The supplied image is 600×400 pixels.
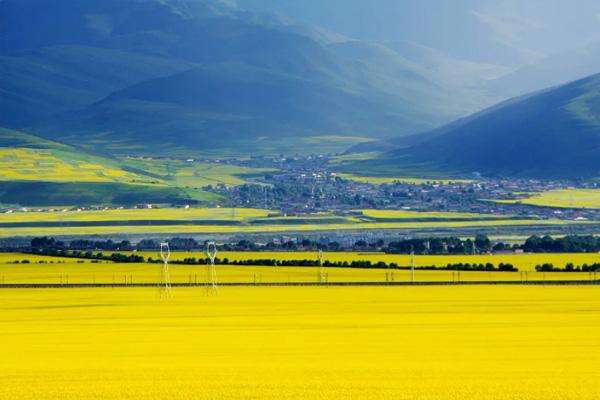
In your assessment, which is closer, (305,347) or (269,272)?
(305,347)

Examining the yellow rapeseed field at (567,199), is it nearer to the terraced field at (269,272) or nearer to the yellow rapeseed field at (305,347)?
the terraced field at (269,272)

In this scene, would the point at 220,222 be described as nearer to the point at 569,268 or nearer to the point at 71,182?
the point at 71,182

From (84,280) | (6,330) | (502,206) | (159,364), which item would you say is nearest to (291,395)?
(159,364)

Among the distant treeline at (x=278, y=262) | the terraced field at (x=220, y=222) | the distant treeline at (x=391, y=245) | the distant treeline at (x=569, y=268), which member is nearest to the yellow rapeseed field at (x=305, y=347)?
the distant treeline at (x=569, y=268)

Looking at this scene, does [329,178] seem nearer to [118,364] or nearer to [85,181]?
[85,181]

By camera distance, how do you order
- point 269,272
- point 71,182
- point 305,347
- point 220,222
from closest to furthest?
point 305,347
point 269,272
point 220,222
point 71,182

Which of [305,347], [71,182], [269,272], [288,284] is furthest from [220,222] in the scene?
[305,347]
